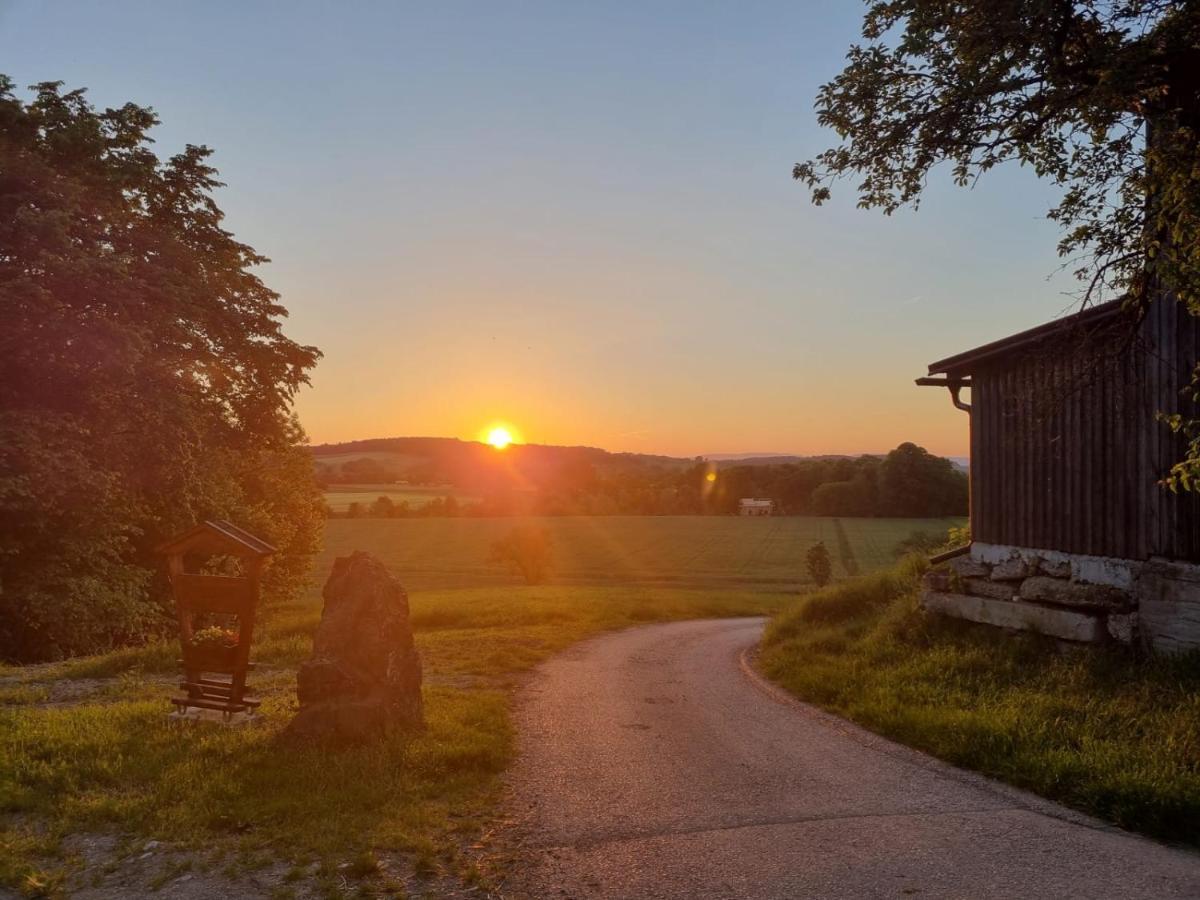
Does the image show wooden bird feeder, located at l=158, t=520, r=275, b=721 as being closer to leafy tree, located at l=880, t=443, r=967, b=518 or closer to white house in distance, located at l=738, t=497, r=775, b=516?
leafy tree, located at l=880, t=443, r=967, b=518

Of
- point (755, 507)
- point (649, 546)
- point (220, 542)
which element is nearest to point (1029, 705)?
point (220, 542)

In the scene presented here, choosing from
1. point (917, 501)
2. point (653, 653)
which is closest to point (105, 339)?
point (653, 653)

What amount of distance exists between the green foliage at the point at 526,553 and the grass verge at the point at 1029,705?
32771 millimetres

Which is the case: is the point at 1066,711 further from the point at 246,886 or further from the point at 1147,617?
the point at 246,886

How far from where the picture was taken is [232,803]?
6.74 meters

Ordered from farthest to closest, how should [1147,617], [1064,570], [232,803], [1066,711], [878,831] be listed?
[1064,570] < [1147,617] < [1066,711] < [232,803] < [878,831]

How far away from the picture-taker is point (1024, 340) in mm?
12742

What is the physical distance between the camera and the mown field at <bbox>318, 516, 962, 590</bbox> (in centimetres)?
5119

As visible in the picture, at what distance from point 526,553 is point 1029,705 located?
38.8 meters

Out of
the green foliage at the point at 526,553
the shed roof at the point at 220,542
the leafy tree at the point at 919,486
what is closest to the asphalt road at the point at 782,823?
the shed roof at the point at 220,542

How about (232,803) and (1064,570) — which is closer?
(232,803)

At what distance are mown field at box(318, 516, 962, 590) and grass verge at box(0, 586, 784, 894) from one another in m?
37.7

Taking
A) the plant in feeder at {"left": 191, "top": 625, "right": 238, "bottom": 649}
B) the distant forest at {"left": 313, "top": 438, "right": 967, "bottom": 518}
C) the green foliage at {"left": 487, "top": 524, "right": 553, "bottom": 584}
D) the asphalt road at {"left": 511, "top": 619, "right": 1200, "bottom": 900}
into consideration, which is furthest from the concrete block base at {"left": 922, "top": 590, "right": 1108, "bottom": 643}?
the distant forest at {"left": 313, "top": 438, "right": 967, "bottom": 518}

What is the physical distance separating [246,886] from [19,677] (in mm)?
10524
